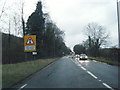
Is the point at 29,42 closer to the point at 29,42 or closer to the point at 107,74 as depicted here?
the point at 29,42

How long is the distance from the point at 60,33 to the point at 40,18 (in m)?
46.0

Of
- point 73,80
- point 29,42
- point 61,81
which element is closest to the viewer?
point 61,81

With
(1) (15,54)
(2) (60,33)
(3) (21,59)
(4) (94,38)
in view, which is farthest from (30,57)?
(2) (60,33)

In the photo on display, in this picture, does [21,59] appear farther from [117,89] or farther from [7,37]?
[117,89]

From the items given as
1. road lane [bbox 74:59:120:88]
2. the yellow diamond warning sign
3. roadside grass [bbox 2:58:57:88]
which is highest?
the yellow diamond warning sign

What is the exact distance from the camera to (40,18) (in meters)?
71.7

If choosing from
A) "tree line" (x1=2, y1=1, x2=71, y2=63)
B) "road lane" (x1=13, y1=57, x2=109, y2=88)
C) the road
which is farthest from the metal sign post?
"tree line" (x1=2, y1=1, x2=71, y2=63)

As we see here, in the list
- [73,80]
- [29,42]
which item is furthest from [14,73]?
[29,42]

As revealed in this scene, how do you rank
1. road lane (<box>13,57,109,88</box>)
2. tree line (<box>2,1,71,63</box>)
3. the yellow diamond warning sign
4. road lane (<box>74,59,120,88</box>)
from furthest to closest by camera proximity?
tree line (<box>2,1,71,63</box>)
the yellow diamond warning sign
road lane (<box>74,59,120,88</box>)
road lane (<box>13,57,109,88</box>)

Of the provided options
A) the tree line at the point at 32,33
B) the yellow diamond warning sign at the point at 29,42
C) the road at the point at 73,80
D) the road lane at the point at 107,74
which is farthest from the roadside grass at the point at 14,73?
the tree line at the point at 32,33

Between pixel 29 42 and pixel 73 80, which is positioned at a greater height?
pixel 29 42

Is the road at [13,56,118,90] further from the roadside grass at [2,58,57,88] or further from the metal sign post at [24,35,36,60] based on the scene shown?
the metal sign post at [24,35,36,60]

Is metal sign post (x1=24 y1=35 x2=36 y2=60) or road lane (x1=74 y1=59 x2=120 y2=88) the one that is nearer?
road lane (x1=74 y1=59 x2=120 y2=88)

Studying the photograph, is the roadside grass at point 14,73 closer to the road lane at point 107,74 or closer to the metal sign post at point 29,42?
the metal sign post at point 29,42
